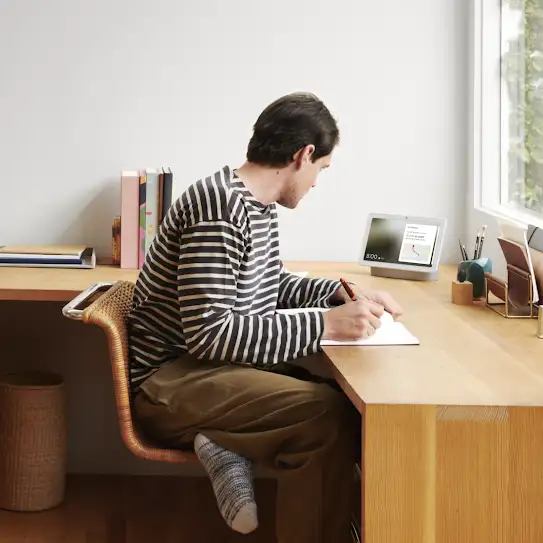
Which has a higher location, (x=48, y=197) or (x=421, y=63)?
(x=421, y=63)

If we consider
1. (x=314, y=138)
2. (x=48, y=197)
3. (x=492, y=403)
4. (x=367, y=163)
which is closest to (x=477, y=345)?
(x=492, y=403)

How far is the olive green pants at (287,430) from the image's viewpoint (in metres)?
2.17

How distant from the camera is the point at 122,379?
239cm

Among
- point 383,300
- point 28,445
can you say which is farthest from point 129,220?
point 383,300

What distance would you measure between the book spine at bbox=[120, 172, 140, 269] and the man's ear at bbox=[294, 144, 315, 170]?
942mm

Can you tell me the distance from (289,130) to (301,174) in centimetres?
12

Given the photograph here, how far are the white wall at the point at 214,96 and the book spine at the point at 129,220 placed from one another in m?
0.23

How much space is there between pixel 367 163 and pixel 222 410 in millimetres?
1446

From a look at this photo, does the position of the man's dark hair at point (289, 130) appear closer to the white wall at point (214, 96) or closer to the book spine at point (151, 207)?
the book spine at point (151, 207)

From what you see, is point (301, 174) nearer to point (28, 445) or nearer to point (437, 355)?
point (437, 355)

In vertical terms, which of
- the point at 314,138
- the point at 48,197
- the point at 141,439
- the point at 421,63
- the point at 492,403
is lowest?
the point at 141,439

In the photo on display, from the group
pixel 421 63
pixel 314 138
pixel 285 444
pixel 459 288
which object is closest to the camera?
pixel 285 444

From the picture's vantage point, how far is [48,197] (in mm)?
3443

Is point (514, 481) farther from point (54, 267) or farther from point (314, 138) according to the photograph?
point (54, 267)
